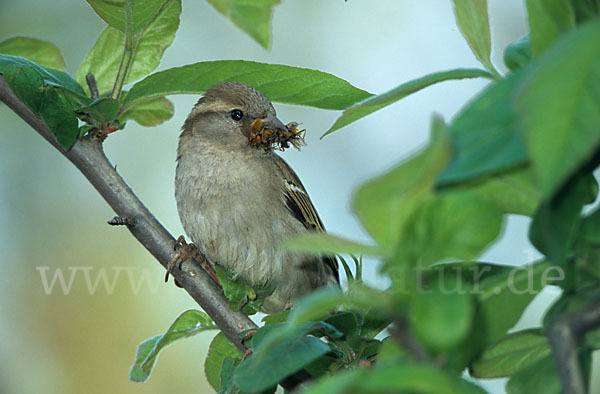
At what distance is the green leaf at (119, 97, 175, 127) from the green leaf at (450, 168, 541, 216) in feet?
3.49

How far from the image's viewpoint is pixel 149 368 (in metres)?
1.41

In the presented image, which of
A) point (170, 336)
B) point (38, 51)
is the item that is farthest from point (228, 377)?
point (38, 51)

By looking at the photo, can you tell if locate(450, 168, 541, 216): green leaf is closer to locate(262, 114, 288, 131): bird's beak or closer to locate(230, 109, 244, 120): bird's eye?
locate(262, 114, 288, 131): bird's beak

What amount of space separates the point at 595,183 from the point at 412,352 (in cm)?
26

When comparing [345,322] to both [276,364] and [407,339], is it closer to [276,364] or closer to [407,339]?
[276,364]

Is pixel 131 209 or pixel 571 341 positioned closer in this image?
pixel 571 341

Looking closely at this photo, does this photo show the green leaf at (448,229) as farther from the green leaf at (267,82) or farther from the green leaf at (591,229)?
the green leaf at (267,82)

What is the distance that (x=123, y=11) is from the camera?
1308 mm

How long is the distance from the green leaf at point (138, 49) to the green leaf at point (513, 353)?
3.00 feet

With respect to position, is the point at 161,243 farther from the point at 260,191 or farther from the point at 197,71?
the point at 260,191

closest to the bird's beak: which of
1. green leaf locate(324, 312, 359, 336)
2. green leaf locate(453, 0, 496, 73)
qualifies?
green leaf locate(324, 312, 359, 336)

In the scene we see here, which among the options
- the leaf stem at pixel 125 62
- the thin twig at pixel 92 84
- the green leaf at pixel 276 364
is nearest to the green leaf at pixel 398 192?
the green leaf at pixel 276 364

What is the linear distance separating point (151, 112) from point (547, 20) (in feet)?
3.66

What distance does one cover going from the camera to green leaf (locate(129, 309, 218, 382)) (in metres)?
1.38
